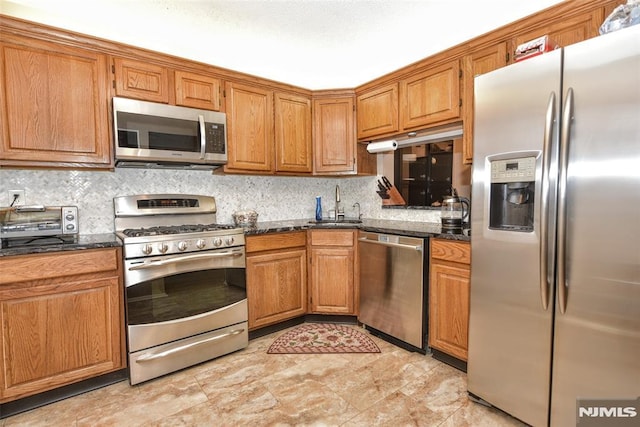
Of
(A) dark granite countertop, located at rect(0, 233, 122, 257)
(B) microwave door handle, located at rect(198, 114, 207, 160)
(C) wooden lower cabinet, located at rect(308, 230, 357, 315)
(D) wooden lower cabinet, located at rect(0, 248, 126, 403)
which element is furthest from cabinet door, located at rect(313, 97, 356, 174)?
(D) wooden lower cabinet, located at rect(0, 248, 126, 403)

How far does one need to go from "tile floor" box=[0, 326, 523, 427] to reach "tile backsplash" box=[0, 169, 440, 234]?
4.10 ft

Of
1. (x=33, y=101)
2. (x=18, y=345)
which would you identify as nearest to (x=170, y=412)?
(x=18, y=345)

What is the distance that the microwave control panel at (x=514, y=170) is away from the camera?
1.55 metres

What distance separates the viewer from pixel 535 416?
1.59 metres

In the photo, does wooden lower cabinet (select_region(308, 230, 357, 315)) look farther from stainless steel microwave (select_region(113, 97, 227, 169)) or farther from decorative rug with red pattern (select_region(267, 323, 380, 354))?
stainless steel microwave (select_region(113, 97, 227, 169))

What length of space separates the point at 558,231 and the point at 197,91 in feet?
8.49

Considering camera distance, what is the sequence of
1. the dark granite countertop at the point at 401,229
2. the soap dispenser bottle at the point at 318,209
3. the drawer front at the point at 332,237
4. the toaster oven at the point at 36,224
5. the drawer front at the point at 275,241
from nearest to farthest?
the toaster oven at the point at 36,224 → the dark granite countertop at the point at 401,229 → the drawer front at the point at 275,241 → the drawer front at the point at 332,237 → the soap dispenser bottle at the point at 318,209

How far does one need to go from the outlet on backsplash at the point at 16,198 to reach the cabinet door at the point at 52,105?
307 mm

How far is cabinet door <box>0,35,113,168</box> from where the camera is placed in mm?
1967

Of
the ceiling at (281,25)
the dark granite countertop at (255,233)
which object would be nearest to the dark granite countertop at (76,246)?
the dark granite countertop at (255,233)

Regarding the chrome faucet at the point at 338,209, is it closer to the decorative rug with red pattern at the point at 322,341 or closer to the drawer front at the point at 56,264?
the decorative rug with red pattern at the point at 322,341

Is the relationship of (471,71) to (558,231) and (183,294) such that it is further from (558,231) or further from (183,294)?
(183,294)

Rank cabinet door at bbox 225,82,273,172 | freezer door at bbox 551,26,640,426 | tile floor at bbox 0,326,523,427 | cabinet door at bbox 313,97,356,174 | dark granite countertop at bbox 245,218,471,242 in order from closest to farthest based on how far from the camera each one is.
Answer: freezer door at bbox 551,26,640,426 < tile floor at bbox 0,326,523,427 < dark granite countertop at bbox 245,218,471,242 < cabinet door at bbox 225,82,273,172 < cabinet door at bbox 313,97,356,174

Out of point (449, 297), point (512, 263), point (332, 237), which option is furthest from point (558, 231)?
point (332, 237)
